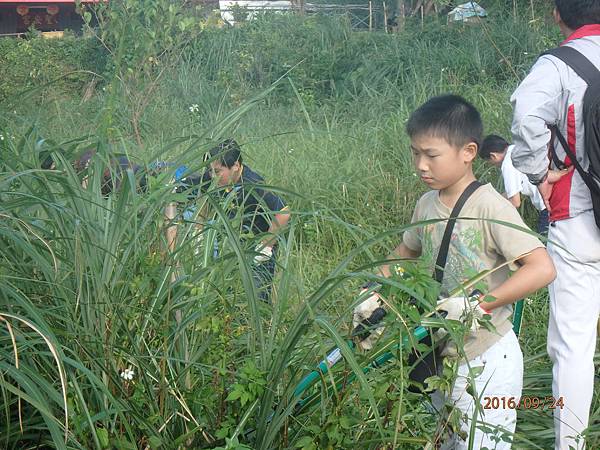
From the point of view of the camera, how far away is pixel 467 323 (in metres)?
2.42

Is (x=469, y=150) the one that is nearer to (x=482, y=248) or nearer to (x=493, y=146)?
(x=482, y=248)

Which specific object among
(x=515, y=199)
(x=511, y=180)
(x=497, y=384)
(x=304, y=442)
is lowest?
(x=515, y=199)

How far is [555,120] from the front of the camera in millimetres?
3660

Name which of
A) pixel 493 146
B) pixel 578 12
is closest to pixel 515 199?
pixel 493 146

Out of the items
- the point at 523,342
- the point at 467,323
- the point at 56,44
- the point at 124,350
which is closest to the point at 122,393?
the point at 124,350

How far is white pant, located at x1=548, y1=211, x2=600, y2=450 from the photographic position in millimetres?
3604

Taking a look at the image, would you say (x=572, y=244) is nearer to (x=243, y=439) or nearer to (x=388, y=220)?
(x=243, y=439)

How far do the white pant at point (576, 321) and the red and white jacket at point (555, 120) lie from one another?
0.10 m

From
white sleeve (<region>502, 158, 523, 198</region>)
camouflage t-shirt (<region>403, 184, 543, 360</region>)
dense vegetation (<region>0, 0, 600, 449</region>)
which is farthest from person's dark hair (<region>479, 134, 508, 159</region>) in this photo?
dense vegetation (<region>0, 0, 600, 449</region>)

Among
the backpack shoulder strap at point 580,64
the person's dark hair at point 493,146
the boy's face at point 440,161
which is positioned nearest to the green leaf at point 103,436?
the boy's face at point 440,161

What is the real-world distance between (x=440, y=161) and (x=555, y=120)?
74cm

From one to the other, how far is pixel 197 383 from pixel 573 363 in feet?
5.39

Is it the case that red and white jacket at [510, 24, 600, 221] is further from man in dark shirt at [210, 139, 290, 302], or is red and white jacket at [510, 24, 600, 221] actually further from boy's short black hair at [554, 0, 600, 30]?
man in dark shirt at [210, 139, 290, 302]

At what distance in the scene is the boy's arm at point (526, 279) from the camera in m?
2.87
